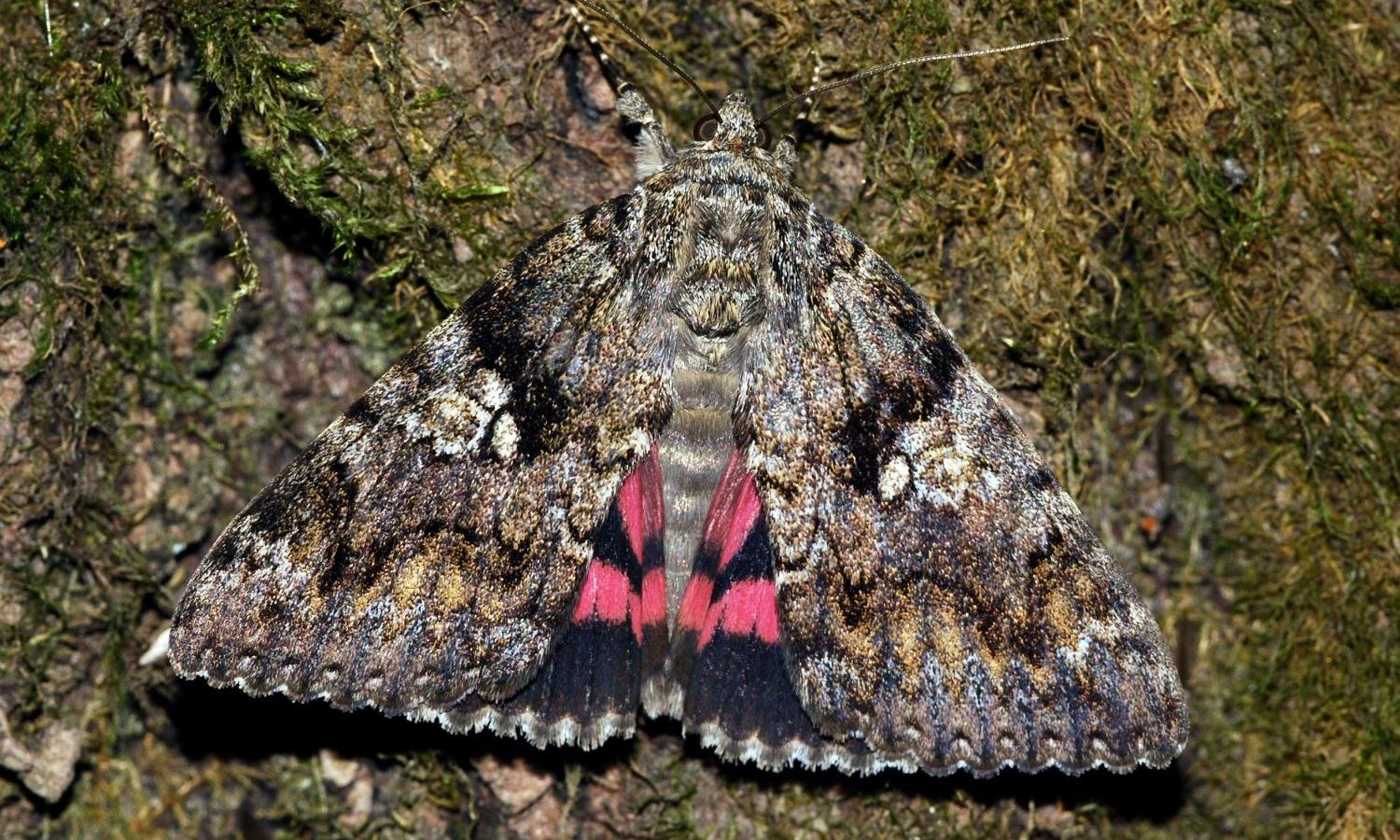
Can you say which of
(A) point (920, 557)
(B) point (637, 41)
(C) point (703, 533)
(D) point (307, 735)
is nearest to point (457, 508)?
(C) point (703, 533)

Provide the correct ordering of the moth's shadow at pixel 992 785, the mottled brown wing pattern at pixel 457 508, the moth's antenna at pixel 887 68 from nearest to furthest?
1. the mottled brown wing pattern at pixel 457 508
2. the moth's antenna at pixel 887 68
3. the moth's shadow at pixel 992 785

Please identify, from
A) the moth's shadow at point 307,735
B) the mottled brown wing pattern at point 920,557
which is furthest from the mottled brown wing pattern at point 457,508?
the moth's shadow at point 307,735

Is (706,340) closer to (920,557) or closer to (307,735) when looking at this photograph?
(920,557)

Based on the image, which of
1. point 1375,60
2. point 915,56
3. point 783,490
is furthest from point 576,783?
point 1375,60

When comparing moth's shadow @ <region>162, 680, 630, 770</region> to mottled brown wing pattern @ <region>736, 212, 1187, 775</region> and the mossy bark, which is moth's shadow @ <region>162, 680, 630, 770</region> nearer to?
the mossy bark

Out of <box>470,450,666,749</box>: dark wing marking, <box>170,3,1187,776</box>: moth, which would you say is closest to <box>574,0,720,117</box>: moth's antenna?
<box>170,3,1187,776</box>: moth

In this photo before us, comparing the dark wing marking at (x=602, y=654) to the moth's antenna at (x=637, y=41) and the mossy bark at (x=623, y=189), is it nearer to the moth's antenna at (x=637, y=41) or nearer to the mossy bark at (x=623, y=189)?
the mossy bark at (x=623, y=189)

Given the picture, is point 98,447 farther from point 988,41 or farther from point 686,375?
point 988,41
